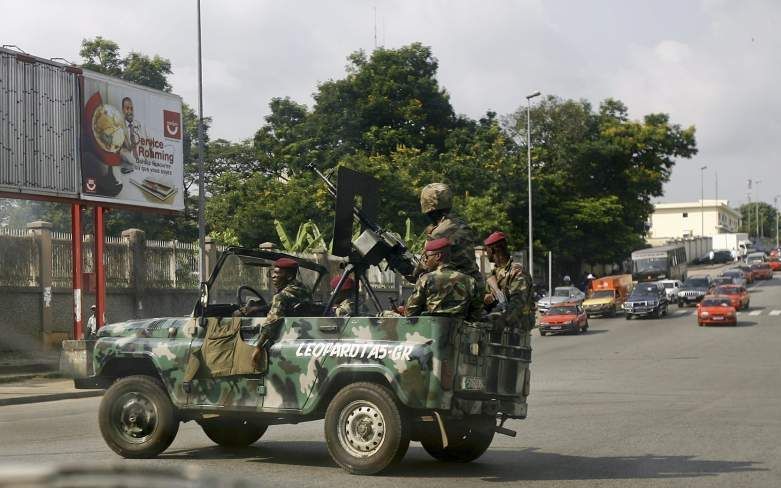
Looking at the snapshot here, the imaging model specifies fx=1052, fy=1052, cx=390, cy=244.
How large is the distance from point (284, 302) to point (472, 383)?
74.2 inches

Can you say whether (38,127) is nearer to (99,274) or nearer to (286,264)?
(99,274)

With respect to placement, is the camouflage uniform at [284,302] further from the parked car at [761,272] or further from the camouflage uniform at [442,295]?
the parked car at [761,272]

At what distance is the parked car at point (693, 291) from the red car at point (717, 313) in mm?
13678

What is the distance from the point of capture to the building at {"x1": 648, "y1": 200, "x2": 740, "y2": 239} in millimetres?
162875

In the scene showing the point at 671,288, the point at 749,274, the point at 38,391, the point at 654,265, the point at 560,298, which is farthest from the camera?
the point at 749,274

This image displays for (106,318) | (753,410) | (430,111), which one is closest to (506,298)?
(753,410)

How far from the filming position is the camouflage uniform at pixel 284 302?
929cm

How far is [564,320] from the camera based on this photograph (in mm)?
41094

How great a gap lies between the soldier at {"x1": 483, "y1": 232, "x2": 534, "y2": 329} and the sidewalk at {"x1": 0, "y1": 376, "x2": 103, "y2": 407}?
38.0 feet

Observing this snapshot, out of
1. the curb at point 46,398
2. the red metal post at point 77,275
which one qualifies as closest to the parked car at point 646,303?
the red metal post at point 77,275

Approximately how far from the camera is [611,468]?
966 cm

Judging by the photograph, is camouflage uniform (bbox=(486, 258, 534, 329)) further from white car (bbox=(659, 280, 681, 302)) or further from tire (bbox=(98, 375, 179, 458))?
white car (bbox=(659, 280, 681, 302))

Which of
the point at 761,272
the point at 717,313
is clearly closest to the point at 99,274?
the point at 717,313

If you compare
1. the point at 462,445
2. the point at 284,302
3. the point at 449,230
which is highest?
the point at 449,230
